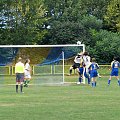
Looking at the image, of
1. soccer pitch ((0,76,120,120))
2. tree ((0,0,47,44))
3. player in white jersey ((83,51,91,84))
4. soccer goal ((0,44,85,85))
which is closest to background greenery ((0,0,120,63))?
tree ((0,0,47,44))

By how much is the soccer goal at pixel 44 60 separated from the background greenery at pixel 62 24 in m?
18.7

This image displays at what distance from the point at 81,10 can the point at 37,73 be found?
3552 cm

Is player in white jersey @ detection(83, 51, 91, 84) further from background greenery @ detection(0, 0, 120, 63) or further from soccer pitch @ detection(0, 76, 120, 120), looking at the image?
background greenery @ detection(0, 0, 120, 63)

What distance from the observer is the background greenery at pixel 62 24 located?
56.2m

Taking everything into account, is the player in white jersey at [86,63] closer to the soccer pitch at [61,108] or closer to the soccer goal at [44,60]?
the soccer goal at [44,60]

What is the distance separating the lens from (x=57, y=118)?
14258 millimetres

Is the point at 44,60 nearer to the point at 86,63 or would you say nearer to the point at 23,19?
the point at 86,63

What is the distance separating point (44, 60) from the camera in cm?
3531

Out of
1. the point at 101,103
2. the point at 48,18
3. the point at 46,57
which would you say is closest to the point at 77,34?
the point at 48,18

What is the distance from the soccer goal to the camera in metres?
34.0

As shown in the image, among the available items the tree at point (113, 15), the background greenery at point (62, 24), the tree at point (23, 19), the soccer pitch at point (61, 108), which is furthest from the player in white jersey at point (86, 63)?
the tree at point (113, 15)

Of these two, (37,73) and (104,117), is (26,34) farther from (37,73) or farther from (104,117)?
(104,117)

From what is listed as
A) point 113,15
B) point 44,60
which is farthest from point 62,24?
point 44,60

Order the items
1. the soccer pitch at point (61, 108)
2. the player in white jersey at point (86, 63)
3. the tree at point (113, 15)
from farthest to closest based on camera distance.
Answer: the tree at point (113, 15), the player in white jersey at point (86, 63), the soccer pitch at point (61, 108)
